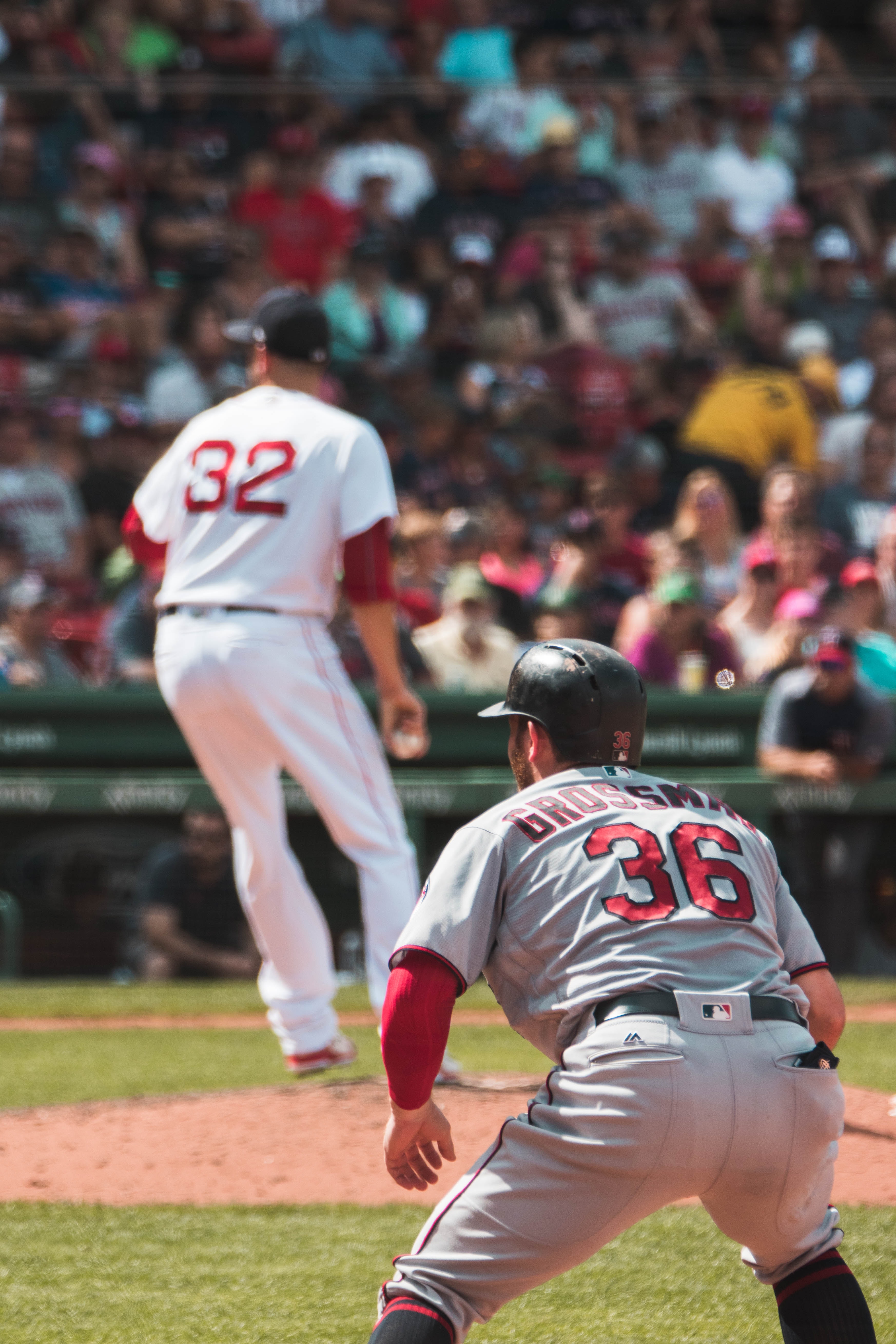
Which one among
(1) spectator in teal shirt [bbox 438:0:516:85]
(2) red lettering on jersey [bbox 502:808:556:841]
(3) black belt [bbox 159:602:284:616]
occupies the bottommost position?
(2) red lettering on jersey [bbox 502:808:556:841]

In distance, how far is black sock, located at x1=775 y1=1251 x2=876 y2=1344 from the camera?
231 centimetres

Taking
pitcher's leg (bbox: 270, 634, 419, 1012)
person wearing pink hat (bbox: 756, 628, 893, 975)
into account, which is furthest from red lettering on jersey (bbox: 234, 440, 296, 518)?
person wearing pink hat (bbox: 756, 628, 893, 975)

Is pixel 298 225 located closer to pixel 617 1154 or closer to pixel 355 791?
pixel 355 791

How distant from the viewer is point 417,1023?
90.0 inches

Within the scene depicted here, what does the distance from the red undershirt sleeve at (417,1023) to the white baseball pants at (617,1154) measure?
0.14m

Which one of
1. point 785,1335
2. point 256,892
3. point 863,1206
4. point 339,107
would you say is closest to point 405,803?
point 256,892

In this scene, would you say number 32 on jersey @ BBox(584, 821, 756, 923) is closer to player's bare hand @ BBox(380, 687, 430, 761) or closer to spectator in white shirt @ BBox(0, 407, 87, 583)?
player's bare hand @ BBox(380, 687, 430, 761)

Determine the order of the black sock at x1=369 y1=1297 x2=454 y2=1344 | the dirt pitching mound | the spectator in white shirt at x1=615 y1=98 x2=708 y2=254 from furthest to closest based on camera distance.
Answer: the spectator in white shirt at x1=615 y1=98 x2=708 y2=254 < the dirt pitching mound < the black sock at x1=369 y1=1297 x2=454 y2=1344

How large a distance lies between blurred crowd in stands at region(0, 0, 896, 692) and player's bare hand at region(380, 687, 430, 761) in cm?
305

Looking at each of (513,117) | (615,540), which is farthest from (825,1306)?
(513,117)

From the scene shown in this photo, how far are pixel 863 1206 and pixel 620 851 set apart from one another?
5.95ft

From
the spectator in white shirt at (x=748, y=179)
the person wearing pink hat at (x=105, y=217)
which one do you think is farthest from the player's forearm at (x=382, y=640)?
the spectator in white shirt at (x=748, y=179)

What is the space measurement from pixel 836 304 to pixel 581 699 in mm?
9881

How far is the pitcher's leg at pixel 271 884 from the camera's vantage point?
4.71 meters
